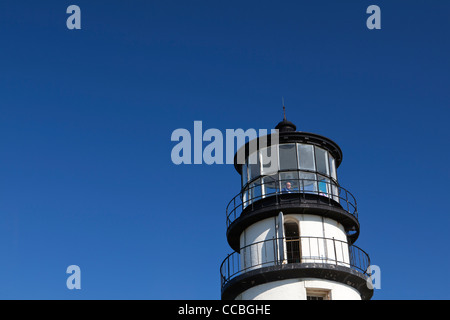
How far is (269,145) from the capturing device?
93.8 ft

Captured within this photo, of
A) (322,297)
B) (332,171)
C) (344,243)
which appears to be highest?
(332,171)

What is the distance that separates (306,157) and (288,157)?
2.69 ft

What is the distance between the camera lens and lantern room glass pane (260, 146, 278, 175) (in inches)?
1097

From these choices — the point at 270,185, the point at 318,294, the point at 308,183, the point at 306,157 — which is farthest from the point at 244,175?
the point at 318,294

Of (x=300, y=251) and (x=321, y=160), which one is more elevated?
(x=321, y=160)

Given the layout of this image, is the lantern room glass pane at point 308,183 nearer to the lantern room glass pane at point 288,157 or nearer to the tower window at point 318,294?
the lantern room glass pane at point 288,157

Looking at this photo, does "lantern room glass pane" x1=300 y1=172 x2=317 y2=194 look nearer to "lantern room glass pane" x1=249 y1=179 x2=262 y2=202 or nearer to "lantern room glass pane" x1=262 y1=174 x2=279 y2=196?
"lantern room glass pane" x1=262 y1=174 x2=279 y2=196

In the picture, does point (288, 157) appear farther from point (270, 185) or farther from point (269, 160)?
point (270, 185)

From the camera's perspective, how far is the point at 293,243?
27000 mm
